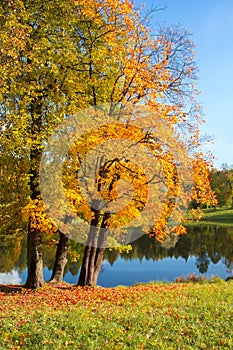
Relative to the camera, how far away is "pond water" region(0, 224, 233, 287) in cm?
3097

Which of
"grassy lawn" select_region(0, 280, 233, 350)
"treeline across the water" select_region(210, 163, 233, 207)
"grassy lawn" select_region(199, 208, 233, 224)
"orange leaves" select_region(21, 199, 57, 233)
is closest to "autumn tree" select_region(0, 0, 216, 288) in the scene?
"orange leaves" select_region(21, 199, 57, 233)

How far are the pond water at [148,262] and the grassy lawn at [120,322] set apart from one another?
9.02 m

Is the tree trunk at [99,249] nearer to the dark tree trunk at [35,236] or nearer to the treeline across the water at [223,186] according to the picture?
the dark tree trunk at [35,236]

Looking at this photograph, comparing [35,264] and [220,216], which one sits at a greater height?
[35,264]

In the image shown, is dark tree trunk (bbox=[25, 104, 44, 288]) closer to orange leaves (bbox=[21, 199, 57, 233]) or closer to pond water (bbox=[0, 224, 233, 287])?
orange leaves (bbox=[21, 199, 57, 233])

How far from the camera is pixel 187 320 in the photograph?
945cm

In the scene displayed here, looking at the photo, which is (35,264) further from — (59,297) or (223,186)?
(223,186)

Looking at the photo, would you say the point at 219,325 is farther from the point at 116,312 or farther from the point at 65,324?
the point at 65,324

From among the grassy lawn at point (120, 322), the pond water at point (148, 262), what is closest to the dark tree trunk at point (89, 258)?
the grassy lawn at point (120, 322)

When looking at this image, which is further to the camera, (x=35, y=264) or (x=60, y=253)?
(x=60, y=253)

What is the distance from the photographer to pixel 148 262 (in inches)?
1630

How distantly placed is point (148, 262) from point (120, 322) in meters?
33.2

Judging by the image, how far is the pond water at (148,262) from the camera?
1219 inches

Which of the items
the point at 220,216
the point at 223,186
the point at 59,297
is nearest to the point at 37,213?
the point at 59,297
